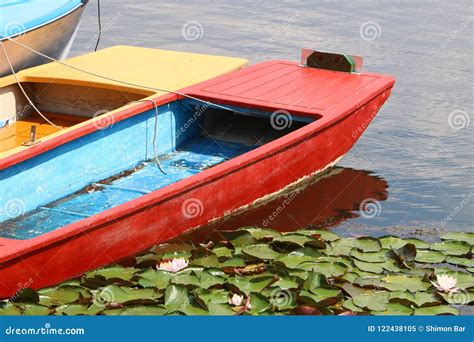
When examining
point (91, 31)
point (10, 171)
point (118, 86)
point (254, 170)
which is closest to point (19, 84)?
point (118, 86)

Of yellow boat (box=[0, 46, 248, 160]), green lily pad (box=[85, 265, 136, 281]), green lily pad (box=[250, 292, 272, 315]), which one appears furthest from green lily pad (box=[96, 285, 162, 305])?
yellow boat (box=[0, 46, 248, 160])

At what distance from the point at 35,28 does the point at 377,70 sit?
13.9 ft

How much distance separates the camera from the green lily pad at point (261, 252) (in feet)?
20.3

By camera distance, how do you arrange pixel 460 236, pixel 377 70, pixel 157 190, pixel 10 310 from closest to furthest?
pixel 10 310
pixel 157 190
pixel 460 236
pixel 377 70

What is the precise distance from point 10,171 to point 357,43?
646 centimetres

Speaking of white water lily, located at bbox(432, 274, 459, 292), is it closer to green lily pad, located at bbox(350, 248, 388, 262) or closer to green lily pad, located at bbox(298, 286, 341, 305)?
green lily pad, located at bbox(350, 248, 388, 262)

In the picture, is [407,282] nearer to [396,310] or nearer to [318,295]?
[396,310]

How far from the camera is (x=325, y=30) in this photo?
41.0 feet

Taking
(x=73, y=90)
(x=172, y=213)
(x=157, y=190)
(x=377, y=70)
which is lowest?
(x=172, y=213)

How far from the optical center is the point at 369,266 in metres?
6.14

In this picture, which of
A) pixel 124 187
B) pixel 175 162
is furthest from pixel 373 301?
pixel 175 162

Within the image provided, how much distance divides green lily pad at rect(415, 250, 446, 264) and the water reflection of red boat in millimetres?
1051

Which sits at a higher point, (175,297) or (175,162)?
(175,162)

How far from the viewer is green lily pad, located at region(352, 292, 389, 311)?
5555 mm
